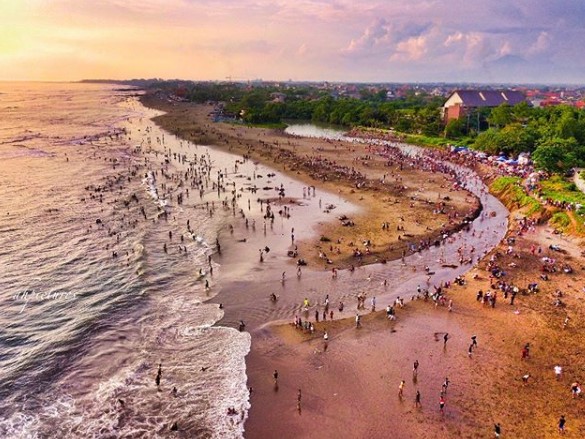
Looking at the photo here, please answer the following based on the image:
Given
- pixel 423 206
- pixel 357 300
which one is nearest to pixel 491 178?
pixel 423 206

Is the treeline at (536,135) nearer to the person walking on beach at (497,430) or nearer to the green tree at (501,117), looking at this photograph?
the green tree at (501,117)

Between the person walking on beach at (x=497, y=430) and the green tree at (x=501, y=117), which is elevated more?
the green tree at (x=501, y=117)

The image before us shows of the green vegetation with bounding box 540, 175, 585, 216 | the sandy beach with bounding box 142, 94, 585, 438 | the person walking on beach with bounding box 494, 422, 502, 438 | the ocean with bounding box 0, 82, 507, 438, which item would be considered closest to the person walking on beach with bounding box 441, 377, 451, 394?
the sandy beach with bounding box 142, 94, 585, 438

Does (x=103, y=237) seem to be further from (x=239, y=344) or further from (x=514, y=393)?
(x=514, y=393)

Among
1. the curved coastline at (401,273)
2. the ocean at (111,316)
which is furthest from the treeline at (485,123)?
the ocean at (111,316)

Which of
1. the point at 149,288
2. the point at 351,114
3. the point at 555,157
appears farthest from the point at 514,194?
the point at 351,114

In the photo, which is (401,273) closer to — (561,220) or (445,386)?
(445,386)

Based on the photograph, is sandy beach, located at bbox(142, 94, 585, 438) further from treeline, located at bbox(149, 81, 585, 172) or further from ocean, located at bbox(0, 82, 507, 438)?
treeline, located at bbox(149, 81, 585, 172)
